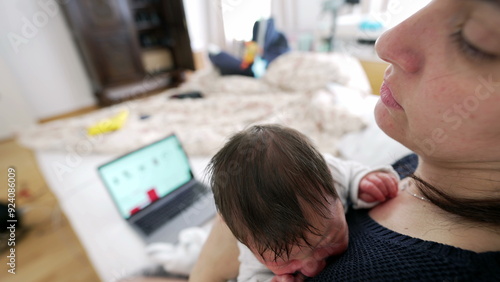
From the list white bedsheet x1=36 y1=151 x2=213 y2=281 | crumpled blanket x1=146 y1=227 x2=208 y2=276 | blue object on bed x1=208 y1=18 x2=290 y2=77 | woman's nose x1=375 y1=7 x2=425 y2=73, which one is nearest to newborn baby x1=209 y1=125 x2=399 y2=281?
woman's nose x1=375 y1=7 x2=425 y2=73

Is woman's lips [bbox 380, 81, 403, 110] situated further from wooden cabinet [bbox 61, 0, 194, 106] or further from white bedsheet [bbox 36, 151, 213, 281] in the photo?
wooden cabinet [bbox 61, 0, 194, 106]

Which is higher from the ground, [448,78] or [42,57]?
[448,78]

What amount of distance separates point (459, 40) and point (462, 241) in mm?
312

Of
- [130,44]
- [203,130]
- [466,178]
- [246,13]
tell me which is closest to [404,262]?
[466,178]

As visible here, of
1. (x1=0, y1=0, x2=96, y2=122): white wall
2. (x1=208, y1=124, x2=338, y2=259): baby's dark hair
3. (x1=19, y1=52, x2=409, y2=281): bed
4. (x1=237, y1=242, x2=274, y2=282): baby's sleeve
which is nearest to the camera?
(x1=208, y1=124, x2=338, y2=259): baby's dark hair

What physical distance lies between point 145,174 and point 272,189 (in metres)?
0.86

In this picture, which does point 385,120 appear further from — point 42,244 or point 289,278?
point 42,244

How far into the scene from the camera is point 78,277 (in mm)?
1461

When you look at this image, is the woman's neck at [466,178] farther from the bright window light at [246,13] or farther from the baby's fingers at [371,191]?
the bright window light at [246,13]

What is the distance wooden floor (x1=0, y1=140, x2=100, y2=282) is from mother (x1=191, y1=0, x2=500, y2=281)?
1632 mm

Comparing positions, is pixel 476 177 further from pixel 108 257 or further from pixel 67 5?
pixel 67 5

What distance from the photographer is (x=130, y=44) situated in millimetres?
3760

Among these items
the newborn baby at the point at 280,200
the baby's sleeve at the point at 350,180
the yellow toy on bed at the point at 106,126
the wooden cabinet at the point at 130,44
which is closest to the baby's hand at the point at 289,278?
the newborn baby at the point at 280,200

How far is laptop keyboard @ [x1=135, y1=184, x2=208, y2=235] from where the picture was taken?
41.6 inches
